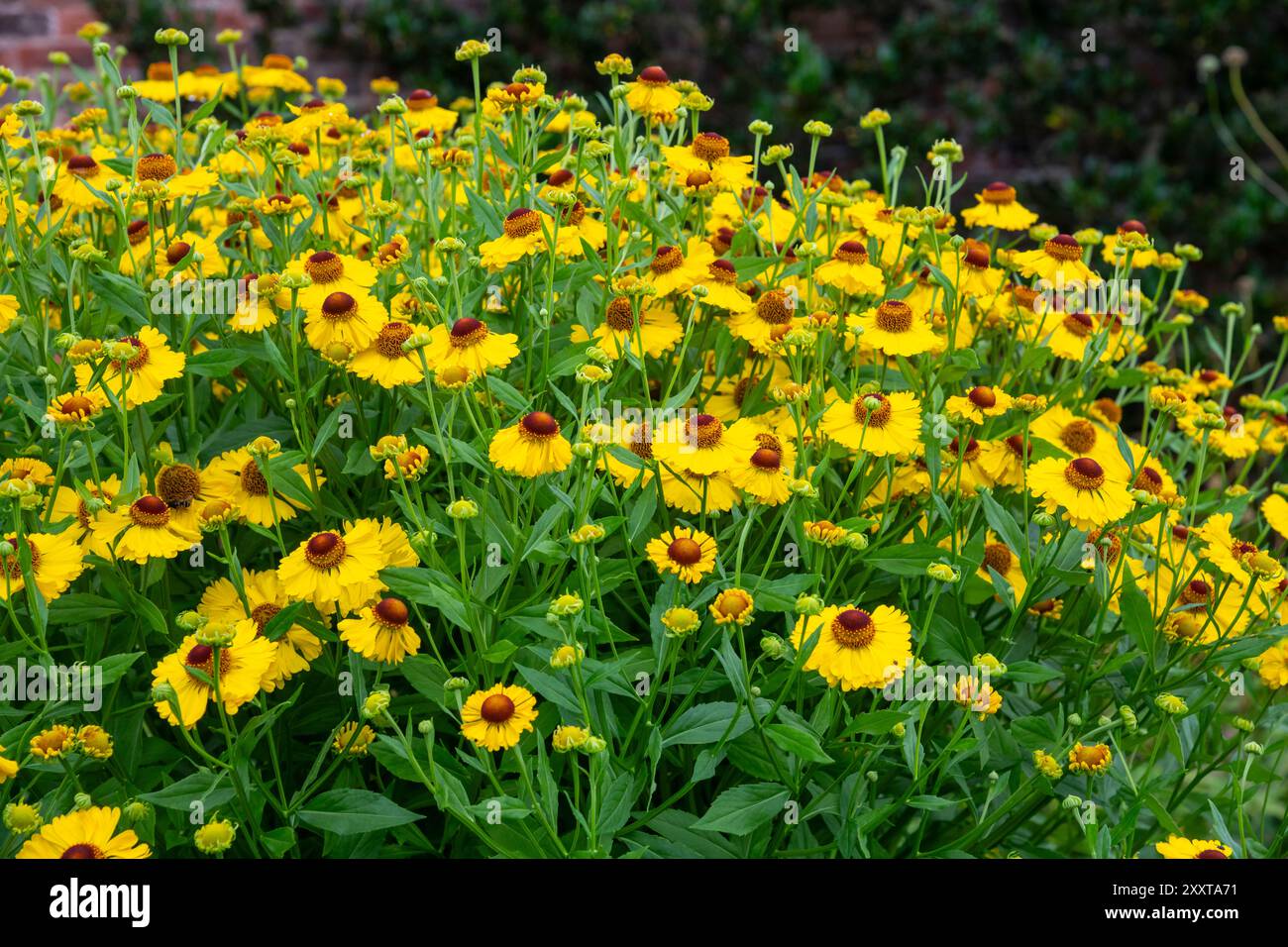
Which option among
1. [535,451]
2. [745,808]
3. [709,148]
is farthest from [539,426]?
[709,148]

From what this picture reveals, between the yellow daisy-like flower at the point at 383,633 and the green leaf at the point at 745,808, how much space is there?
357mm

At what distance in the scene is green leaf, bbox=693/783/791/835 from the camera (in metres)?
1.32

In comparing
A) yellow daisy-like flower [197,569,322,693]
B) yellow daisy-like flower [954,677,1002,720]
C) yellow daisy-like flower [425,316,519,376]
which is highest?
yellow daisy-like flower [425,316,519,376]

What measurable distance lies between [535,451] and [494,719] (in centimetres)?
29

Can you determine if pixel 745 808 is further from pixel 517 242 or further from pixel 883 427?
pixel 517 242

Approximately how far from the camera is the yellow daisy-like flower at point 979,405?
1533mm

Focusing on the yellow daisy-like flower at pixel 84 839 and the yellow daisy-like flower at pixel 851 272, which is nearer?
the yellow daisy-like flower at pixel 84 839

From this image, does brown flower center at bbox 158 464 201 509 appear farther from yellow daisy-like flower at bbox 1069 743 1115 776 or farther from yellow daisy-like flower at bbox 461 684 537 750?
yellow daisy-like flower at bbox 1069 743 1115 776

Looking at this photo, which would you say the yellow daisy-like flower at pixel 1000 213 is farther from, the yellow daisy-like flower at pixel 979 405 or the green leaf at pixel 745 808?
the green leaf at pixel 745 808

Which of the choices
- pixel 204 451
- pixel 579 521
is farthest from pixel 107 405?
pixel 579 521

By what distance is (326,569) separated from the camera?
1.33 metres

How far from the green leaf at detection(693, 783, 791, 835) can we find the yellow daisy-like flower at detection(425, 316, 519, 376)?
21.3 inches

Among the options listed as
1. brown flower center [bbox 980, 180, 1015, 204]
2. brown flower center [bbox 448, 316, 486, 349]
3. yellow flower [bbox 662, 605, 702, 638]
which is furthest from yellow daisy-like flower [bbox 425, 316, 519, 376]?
brown flower center [bbox 980, 180, 1015, 204]

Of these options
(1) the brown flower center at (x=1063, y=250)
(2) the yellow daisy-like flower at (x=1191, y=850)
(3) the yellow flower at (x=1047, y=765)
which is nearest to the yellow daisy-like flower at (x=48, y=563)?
(3) the yellow flower at (x=1047, y=765)
